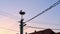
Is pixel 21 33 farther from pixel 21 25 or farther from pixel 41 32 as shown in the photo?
pixel 41 32

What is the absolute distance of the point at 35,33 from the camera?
198 feet

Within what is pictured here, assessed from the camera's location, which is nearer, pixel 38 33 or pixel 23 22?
pixel 23 22

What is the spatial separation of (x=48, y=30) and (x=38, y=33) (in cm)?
395

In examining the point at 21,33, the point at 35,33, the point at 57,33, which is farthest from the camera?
the point at 35,33

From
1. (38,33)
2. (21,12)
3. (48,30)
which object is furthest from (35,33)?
(21,12)

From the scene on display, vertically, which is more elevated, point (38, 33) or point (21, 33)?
point (38, 33)

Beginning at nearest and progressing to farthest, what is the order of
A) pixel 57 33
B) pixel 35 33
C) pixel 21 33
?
pixel 21 33
pixel 57 33
pixel 35 33

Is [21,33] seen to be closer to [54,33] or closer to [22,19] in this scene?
[22,19]

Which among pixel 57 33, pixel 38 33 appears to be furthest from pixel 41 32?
pixel 57 33

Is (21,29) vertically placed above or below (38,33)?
below

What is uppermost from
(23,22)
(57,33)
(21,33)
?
(57,33)

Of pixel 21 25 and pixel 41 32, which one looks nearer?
pixel 21 25

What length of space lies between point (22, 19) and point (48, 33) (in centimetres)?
3377

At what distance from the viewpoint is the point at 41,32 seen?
2322 inches
